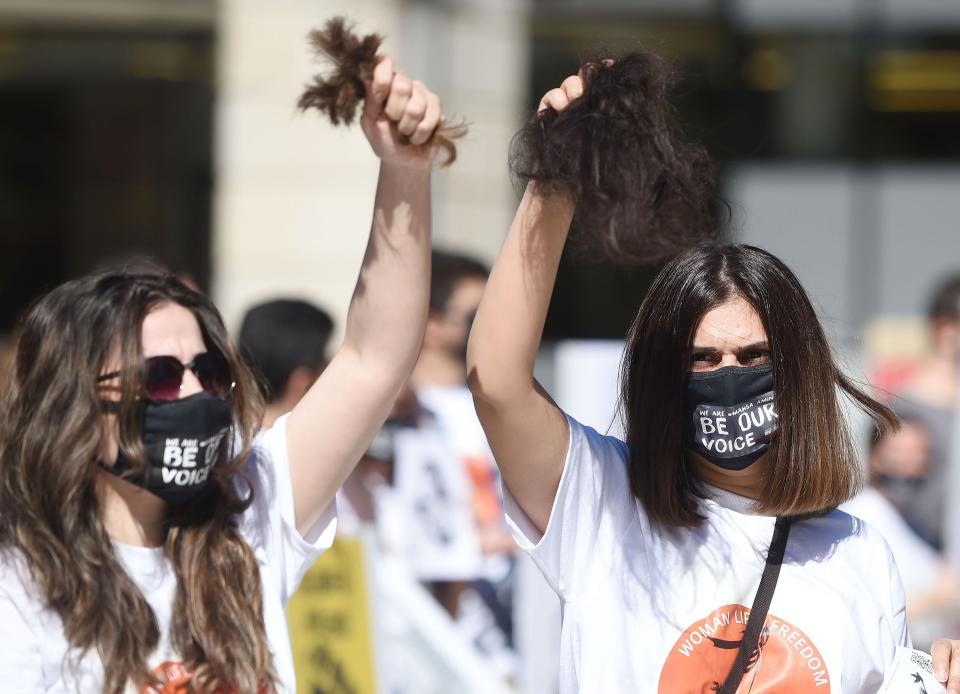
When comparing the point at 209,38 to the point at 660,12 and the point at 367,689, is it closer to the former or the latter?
the point at 660,12

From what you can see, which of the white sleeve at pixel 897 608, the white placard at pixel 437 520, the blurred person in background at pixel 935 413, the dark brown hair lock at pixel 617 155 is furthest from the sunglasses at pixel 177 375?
the blurred person in background at pixel 935 413

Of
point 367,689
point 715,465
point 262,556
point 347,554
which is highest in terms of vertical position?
point 715,465

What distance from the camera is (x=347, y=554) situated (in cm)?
412

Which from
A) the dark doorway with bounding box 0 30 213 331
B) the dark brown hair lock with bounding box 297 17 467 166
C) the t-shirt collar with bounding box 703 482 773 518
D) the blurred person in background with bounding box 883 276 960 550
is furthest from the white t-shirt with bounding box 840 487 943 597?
the dark doorway with bounding box 0 30 213 331

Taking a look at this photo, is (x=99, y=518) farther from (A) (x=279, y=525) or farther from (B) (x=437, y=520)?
(B) (x=437, y=520)

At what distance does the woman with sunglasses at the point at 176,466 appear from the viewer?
2178mm

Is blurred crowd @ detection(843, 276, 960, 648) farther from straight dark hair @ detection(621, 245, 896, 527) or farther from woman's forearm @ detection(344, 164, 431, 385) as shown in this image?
woman's forearm @ detection(344, 164, 431, 385)

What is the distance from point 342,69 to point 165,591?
974mm

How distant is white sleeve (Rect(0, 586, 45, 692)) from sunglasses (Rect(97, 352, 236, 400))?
1.43 feet

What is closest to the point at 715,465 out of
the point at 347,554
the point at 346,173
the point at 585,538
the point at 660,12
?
the point at 585,538

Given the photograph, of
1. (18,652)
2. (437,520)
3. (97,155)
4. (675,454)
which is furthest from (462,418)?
(97,155)

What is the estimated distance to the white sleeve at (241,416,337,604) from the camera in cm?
242

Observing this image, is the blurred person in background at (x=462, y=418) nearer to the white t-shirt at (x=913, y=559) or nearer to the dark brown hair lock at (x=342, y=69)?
the white t-shirt at (x=913, y=559)

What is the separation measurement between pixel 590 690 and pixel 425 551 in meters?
2.60
